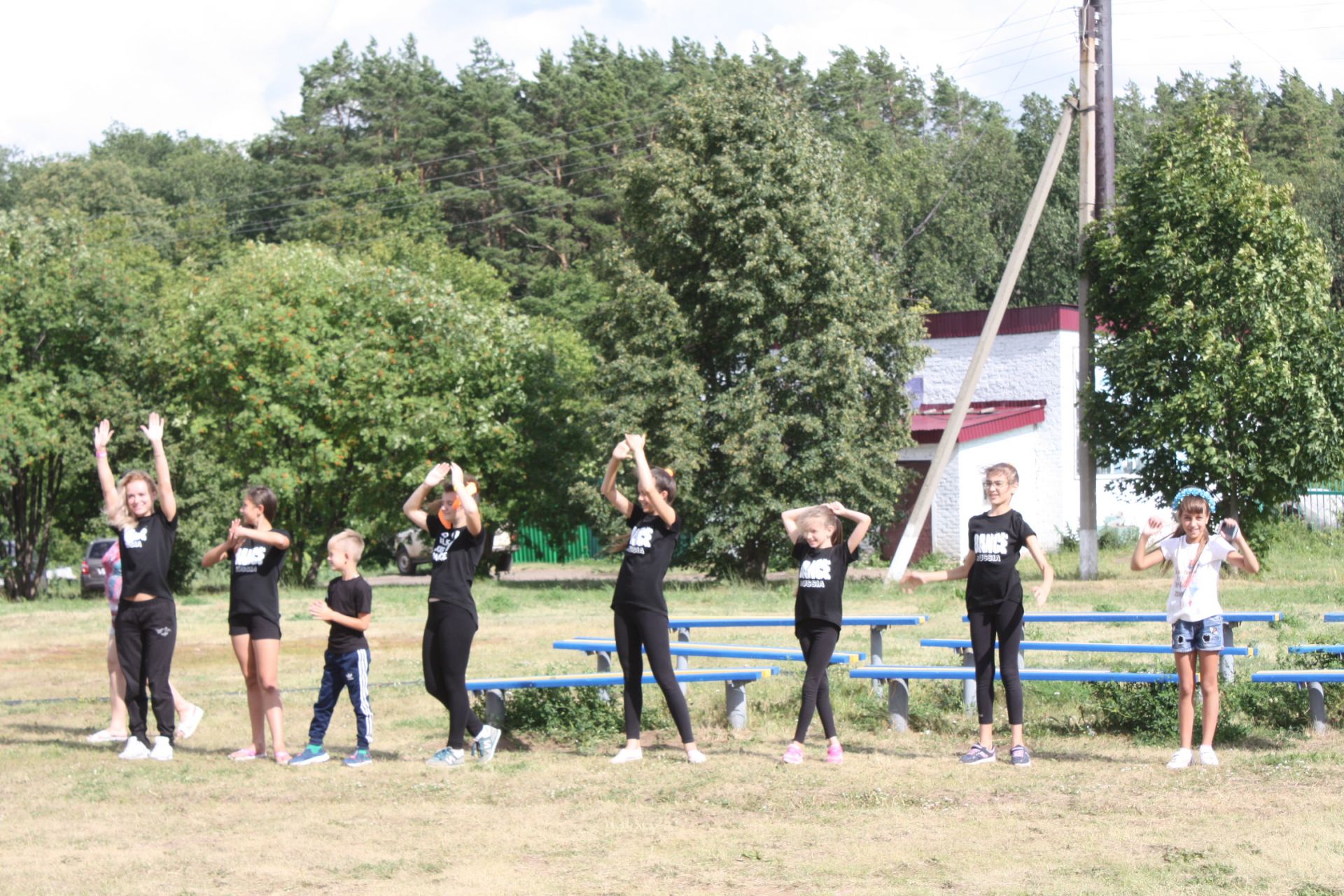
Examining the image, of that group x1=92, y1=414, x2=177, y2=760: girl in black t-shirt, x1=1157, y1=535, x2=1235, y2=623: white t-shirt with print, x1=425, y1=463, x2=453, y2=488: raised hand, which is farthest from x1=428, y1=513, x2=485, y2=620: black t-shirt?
x1=1157, y1=535, x2=1235, y2=623: white t-shirt with print

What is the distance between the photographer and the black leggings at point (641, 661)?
26.8ft

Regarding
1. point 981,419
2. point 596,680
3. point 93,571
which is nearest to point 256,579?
point 596,680

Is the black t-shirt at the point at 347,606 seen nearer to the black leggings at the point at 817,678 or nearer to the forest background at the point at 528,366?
the black leggings at the point at 817,678

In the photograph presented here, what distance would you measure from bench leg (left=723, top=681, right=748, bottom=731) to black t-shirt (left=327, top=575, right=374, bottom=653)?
259cm

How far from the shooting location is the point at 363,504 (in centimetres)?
2767

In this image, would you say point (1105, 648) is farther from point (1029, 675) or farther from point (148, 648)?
point (148, 648)

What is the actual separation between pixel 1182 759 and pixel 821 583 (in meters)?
2.25

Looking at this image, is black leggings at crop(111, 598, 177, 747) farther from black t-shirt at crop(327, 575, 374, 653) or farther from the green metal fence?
the green metal fence

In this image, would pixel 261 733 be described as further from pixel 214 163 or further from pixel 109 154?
pixel 109 154

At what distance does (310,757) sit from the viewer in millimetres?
8641

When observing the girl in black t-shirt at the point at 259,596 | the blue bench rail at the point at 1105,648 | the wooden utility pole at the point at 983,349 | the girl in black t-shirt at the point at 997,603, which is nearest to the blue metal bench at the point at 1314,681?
the blue bench rail at the point at 1105,648

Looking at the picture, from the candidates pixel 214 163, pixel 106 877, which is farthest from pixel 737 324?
pixel 214 163

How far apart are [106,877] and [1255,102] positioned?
80.8 m

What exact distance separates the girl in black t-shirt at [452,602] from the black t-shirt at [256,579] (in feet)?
3.10
